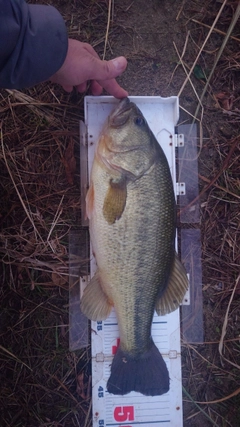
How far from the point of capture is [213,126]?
272 centimetres

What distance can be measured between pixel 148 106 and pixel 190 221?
2.69ft

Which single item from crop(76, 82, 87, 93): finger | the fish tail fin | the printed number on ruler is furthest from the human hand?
the printed number on ruler

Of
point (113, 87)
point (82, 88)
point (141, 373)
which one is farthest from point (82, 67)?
point (141, 373)

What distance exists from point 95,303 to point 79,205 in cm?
65

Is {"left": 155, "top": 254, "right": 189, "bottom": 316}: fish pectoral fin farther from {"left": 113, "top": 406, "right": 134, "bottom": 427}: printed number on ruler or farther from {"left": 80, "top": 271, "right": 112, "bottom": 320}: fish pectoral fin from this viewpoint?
{"left": 113, "top": 406, "right": 134, "bottom": 427}: printed number on ruler

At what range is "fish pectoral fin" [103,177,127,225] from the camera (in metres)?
2.08

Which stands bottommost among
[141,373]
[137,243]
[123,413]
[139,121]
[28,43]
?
[123,413]

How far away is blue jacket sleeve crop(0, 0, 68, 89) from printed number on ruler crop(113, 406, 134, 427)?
6.70ft

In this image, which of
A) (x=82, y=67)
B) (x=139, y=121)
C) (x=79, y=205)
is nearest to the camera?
(x=82, y=67)

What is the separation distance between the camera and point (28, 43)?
183cm

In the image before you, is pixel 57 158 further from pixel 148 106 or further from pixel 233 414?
pixel 233 414

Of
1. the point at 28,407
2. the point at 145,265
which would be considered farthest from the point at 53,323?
the point at 145,265

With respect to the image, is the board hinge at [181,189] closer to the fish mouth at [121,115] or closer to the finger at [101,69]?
the fish mouth at [121,115]

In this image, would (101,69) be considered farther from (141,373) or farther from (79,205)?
(141,373)
